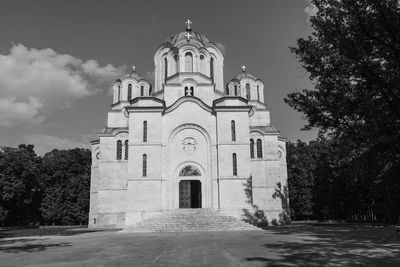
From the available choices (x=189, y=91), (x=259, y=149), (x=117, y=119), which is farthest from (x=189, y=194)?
(x=117, y=119)

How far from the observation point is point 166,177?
94.5 feet

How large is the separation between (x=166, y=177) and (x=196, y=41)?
13.1 m

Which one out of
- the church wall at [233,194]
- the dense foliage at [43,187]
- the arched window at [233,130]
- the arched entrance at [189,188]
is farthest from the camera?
the dense foliage at [43,187]

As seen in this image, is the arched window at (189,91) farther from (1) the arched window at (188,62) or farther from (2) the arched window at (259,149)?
(2) the arched window at (259,149)

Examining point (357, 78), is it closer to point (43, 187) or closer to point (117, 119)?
point (117, 119)

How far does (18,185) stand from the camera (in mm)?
36406

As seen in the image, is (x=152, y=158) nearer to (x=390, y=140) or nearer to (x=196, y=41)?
(x=196, y=41)

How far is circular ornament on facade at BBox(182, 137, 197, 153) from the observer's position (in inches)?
1163

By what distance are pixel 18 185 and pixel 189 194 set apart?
17.6 meters

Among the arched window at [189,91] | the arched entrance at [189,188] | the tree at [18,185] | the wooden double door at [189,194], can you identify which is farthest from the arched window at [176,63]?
the tree at [18,185]

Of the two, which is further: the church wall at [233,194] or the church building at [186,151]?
the church building at [186,151]

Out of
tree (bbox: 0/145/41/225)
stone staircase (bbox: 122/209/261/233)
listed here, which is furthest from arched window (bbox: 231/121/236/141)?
tree (bbox: 0/145/41/225)

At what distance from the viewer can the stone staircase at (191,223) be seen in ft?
82.0

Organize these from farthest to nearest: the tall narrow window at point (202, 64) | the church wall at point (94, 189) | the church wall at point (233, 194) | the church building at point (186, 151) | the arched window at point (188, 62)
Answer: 1. the church wall at point (94, 189)
2. the tall narrow window at point (202, 64)
3. the arched window at point (188, 62)
4. the church building at point (186, 151)
5. the church wall at point (233, 194)
